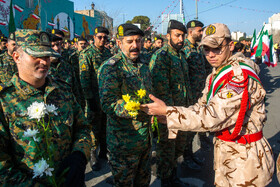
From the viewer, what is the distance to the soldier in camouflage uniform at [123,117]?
95.0 inches

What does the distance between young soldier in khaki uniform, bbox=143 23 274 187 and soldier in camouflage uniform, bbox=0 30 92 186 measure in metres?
0.68

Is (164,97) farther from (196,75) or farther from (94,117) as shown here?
(94,117)

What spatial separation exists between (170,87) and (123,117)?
4.94ft

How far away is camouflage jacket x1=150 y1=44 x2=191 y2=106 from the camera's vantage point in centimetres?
353

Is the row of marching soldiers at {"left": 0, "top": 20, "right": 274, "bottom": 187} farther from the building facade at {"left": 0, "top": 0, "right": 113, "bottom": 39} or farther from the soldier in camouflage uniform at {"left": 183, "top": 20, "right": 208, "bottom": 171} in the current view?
the building facade at {"left": 0, "top": 0, "right": 113, "bottom": 39}

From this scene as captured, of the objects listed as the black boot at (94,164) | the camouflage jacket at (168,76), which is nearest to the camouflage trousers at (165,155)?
the camouflage jacket at (168,76)

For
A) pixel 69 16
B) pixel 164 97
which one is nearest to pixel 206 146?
pixel 164 97

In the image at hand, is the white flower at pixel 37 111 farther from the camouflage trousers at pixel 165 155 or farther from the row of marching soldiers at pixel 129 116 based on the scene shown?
the camouflage trousers at pixel 165 155

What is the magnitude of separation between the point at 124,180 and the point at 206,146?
3108 millimetres

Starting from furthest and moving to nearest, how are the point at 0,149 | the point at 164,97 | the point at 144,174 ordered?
the point at 164,97 → the point at 144,174 → the point at 0,149

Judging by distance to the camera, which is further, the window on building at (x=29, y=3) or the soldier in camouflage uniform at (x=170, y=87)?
the window on building at (x=29, y=3)

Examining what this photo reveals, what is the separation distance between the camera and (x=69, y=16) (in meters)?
18.7

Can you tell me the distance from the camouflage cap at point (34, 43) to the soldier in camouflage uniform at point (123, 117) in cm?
79

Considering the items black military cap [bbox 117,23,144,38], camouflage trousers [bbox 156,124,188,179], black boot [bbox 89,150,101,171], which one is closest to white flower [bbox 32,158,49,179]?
black military cap [bbox 117,23,144,38]
